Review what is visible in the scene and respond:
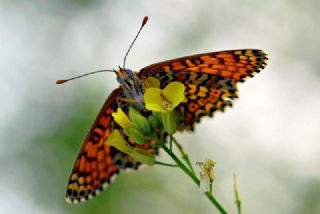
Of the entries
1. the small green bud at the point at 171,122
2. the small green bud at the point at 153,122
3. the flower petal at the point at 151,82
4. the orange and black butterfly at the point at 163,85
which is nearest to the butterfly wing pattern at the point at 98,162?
the orange and black butterfly at the point at 163,85

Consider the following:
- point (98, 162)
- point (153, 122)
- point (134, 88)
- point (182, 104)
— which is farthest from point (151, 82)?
point (98, 162)

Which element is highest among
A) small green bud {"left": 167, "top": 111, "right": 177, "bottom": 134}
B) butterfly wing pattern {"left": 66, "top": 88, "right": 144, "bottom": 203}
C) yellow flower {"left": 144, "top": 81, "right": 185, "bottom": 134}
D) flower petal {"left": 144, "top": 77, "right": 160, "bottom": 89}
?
flower petal {"left": 144, "top": 77, "right": 160, "bottom": 89}

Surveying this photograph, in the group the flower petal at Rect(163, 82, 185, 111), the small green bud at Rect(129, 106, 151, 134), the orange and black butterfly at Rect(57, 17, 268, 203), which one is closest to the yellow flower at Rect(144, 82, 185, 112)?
the flower petal at Rect(163, 82, 185, 111)

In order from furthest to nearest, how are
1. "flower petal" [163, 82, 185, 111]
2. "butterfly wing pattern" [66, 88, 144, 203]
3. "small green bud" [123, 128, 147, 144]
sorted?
1. "butterfly wing pattern" [66, 88, 144, 203]
2. "small green bud" [123, 128, 147, 144]
3. "flower petal" [163, 82, 185, 111]

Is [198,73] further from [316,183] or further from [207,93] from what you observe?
[316,183]

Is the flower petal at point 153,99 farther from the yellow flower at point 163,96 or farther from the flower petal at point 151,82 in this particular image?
the flower petal at point 151,82

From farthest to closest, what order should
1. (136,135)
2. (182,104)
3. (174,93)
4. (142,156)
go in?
(182,104), (142,156), (136,135), (174,93)

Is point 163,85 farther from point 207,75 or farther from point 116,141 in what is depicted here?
point 116,141

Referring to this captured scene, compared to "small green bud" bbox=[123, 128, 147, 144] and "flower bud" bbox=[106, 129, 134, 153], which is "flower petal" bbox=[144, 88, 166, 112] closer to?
"small green bud" bbox=[123, 128, 147, 144]
